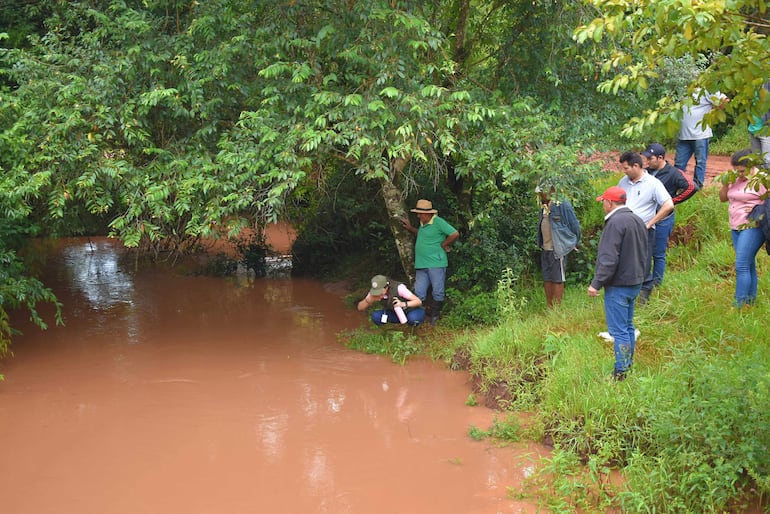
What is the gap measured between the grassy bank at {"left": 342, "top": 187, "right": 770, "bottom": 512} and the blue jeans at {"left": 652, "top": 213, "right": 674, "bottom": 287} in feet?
0.61

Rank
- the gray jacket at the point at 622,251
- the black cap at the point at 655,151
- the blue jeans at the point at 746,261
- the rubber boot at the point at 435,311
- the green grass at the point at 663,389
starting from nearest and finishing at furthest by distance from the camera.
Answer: the green grass at the point at 663,389 → the gray jacket at the point at 622,251 → the blue jeans at the point at 746,261 → the black cap at the point at 655,151 → the rubber boot at the point at 435,311

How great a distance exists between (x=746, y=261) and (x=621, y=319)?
157cm

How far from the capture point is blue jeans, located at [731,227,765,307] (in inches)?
265

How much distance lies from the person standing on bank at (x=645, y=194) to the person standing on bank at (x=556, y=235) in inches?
40.0

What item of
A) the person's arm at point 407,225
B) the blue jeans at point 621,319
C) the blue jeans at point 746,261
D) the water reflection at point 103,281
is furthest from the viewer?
the water reflection at point 103,281

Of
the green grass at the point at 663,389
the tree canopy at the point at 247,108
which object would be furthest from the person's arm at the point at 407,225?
the green grass at the point at 663,389

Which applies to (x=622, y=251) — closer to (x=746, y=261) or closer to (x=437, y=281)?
(x=746, y=261)

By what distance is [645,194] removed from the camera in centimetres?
717

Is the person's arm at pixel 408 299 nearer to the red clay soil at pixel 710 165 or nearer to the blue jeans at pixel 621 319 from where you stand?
the blue jeans at pixel 621 319

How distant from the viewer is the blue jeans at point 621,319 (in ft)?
20.4

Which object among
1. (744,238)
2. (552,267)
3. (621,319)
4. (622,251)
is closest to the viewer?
(622,251)

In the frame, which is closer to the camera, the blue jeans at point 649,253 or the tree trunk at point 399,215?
the blue jeans at point 649,253

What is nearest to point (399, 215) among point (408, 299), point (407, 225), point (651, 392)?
point (407, 225)

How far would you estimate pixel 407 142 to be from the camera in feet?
24.9
